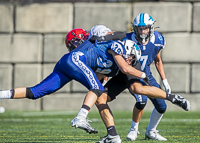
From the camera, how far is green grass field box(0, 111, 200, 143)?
5.42m

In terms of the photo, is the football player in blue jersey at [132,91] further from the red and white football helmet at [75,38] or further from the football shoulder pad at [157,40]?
the football shoulder pad at [157,40]

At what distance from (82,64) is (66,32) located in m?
5.80

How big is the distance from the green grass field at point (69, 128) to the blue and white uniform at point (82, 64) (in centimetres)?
83

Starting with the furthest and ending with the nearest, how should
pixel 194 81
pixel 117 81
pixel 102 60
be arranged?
pixel 194 81, pixel 117 81, pixel 102 60

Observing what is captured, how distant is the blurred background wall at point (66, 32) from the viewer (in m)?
9.92

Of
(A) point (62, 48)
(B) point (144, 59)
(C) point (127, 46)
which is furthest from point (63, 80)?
(A) point (62, 48)

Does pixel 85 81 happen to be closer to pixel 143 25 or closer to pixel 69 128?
pixel 143 25

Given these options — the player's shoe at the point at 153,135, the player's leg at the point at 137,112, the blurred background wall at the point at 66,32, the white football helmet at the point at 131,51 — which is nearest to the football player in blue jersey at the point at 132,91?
the white football helmet at the point at 131,51

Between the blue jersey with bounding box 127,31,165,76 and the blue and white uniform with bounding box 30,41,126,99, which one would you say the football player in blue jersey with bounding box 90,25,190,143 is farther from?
the blue jersey with bounding box 127,31,165,76

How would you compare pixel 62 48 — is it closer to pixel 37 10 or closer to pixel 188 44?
pixel 37 10

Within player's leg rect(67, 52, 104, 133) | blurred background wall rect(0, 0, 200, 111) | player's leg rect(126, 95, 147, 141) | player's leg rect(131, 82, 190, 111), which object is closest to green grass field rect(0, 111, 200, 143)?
player's leg rect(126, 95, 147, 141)

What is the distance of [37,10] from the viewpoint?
10.4 metres

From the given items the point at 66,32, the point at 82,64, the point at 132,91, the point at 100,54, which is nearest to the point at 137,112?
the point at 132,91

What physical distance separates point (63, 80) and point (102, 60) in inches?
19.0
